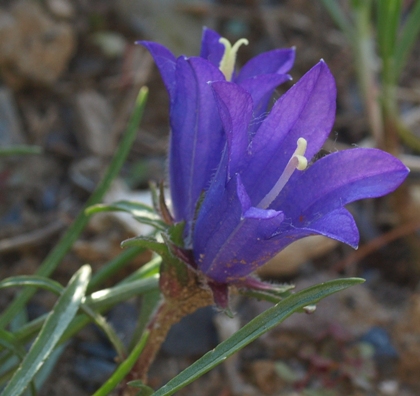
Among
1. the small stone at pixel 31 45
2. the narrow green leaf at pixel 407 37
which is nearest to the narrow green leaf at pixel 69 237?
the small stone at pixel 31 45

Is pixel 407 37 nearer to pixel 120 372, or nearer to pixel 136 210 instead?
pixel 136 210

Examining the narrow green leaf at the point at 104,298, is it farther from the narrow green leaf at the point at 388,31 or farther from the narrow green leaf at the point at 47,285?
the narrow green leaf at the point at 388,31

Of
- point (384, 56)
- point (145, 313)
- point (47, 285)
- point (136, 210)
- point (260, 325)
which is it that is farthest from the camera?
point (384, 56)

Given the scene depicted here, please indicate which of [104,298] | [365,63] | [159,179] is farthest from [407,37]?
[104,298]

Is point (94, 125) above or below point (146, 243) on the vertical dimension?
below

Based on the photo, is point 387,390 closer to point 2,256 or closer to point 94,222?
point 94,222

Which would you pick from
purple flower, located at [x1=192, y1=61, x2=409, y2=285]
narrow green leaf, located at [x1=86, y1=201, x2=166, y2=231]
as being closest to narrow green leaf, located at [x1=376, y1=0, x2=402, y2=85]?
purple flower, located at [x1=192, y1=61, x2=409, y2=285]
